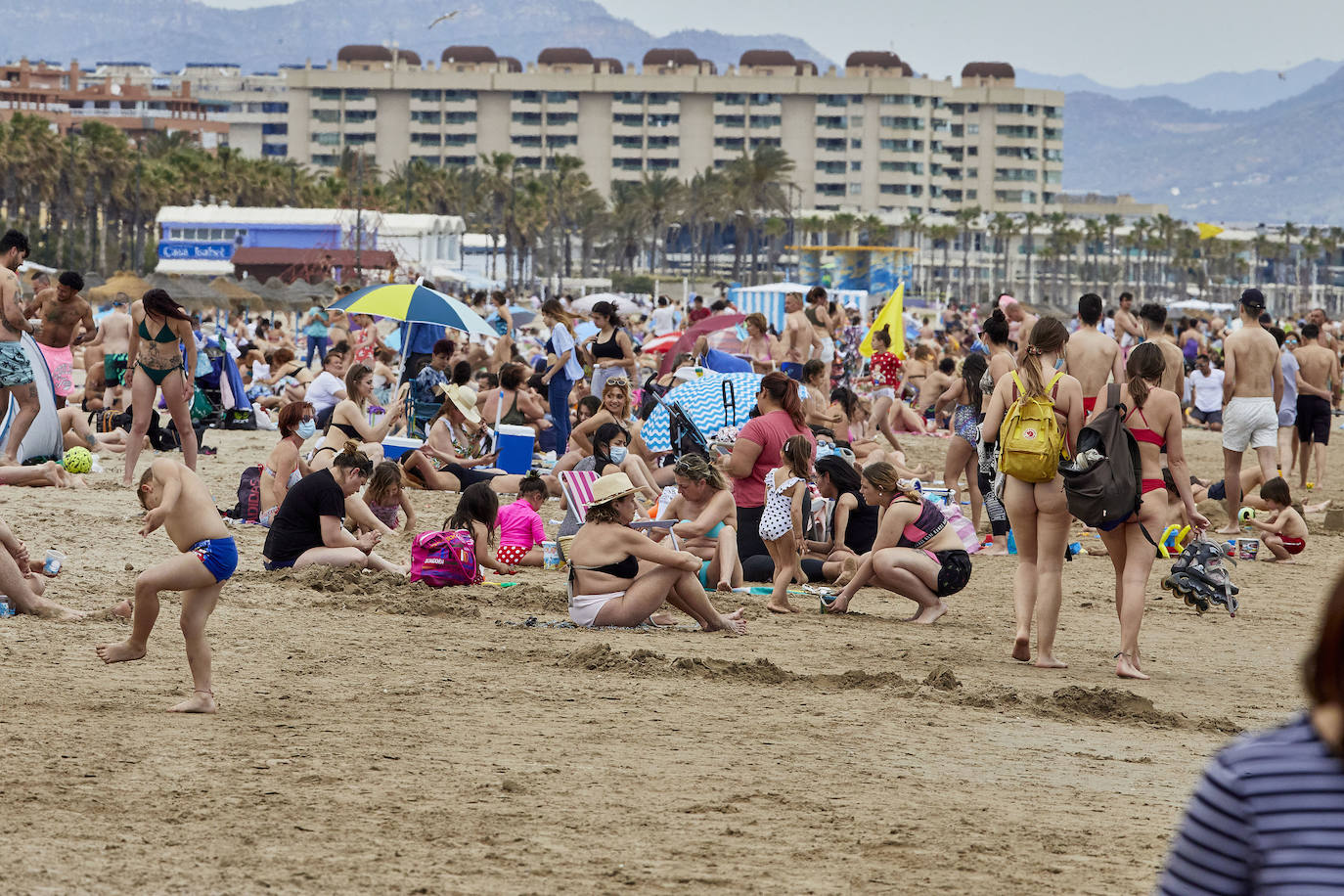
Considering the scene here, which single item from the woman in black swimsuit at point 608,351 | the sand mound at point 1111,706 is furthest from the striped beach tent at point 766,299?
the sand mound at point 1111,706

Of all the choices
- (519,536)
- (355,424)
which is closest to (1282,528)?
(519,536)

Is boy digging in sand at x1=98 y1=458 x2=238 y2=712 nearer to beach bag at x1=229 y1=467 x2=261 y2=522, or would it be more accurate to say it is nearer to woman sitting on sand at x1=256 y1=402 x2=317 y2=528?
woman sitting on sand at x1=256 y1=402 x2=317 y2=528

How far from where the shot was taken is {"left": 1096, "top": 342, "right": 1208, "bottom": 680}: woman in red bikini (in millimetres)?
6762

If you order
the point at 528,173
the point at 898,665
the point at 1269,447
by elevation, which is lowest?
the point at 898,665

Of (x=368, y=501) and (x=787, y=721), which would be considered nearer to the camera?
(x=787, y=721)

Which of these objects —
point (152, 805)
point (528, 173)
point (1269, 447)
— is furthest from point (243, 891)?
point (528, 173)

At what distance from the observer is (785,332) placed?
15.5 metres

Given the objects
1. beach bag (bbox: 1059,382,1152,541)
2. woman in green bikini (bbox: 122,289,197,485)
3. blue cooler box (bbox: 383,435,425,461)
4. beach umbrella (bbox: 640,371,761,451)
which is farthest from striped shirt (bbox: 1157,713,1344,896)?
blue cooler box (bbox: 383,435,425,461)

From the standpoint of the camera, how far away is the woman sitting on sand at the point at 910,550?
812 centimetres

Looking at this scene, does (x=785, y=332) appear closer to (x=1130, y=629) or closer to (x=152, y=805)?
(x=1130, y=629)

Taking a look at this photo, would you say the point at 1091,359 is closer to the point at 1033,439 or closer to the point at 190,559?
the point at 1033,439

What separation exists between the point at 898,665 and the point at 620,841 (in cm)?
300

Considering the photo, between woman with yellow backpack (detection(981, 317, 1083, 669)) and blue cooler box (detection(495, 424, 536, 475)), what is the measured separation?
613 cm

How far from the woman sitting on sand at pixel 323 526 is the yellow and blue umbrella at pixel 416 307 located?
4662 millimetres
